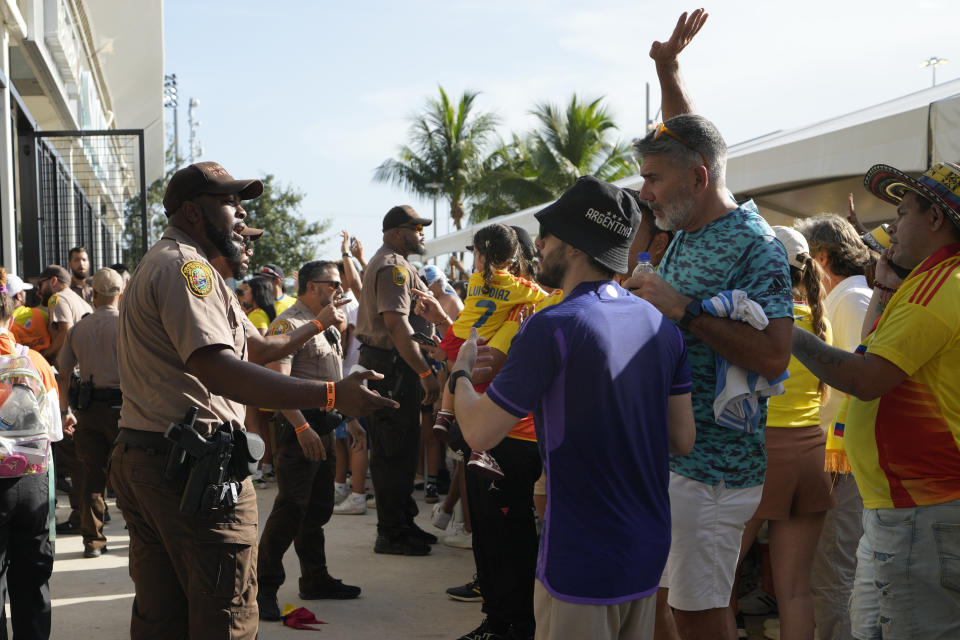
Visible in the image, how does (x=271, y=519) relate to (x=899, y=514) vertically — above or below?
below

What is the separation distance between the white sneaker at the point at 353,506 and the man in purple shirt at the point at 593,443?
5.94m

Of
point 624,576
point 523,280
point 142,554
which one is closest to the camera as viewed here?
point 624,576

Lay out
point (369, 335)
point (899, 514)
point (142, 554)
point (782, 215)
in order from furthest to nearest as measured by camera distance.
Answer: point (782, 215), point (369, 335), point (142, 554), point (899, 514)

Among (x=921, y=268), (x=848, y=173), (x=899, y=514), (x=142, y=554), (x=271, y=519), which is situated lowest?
(x=271, y=519)

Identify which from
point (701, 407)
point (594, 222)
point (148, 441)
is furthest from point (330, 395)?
point (701, 407)

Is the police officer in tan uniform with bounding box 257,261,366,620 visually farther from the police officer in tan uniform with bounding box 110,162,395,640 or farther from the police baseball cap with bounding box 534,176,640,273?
the police baseball cap with bounding box 534,176,640,273

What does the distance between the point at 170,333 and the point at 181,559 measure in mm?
790

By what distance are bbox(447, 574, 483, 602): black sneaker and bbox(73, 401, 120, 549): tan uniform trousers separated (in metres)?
3.10

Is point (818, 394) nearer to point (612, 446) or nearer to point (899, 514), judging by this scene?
point (899, 514)

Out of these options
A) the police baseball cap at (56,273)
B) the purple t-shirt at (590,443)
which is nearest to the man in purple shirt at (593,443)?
the purple t-shirt at (590,443)

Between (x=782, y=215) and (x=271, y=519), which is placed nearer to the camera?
(x=271, y=519)

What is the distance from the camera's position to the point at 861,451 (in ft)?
9.41

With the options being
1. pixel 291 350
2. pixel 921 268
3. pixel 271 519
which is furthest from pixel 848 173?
pixel 271 519

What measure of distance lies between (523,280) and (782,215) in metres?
3.93
